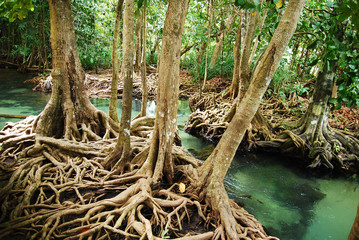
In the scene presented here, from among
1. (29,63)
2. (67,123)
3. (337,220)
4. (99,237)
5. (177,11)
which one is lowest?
(337,220)

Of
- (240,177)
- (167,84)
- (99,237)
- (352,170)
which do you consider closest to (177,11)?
(167,84)

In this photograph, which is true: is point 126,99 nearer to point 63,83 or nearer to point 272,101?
point 63,83

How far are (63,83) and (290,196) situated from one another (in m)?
5.10

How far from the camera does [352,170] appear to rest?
567 centimetres

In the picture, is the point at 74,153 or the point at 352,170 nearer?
the point at 74,153

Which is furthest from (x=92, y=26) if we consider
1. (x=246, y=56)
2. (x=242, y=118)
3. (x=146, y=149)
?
(x=242, y=118)

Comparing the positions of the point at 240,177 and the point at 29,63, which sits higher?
the point at 29,63

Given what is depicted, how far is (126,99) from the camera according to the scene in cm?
345

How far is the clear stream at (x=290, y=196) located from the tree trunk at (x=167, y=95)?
1435mm

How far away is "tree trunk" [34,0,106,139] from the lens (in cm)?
437

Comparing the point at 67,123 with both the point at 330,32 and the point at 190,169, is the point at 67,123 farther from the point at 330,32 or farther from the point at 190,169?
the point at 330,32

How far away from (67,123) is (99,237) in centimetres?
269

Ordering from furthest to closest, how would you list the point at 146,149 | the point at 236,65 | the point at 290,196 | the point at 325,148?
1. the point at 236,65
2. the point at 325,148
3. the point at 290,196
4. the point at 146,149

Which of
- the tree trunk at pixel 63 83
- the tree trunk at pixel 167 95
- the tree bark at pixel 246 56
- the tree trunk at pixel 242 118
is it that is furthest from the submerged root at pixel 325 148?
the tree trunk at pixel 63 83
